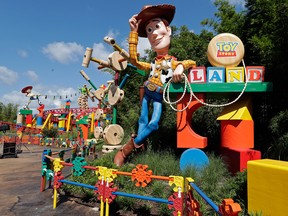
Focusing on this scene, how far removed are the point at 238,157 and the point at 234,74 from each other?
209cm

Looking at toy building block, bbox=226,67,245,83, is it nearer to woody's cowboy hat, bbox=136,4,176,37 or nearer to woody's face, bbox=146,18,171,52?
woody's face, bbox=146,18,171,52

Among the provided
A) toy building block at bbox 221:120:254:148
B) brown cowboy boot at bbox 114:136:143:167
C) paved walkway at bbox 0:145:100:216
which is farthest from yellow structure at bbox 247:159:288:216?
brown cowboy boot at bbox 114:136:143:167

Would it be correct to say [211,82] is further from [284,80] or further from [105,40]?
[105,40]

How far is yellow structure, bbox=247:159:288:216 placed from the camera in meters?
2.57

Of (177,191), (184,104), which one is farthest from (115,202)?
(184,104)

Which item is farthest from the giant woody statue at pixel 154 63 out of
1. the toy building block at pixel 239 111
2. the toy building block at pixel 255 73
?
the toy building block at pixel 239 111

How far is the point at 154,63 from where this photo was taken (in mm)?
7145

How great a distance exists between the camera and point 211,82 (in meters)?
6.49

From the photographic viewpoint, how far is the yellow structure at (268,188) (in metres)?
2.57

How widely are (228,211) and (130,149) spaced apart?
4917 mm

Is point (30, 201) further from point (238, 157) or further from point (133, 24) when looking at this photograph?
point (133, 24)

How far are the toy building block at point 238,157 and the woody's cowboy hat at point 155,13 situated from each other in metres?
3.95

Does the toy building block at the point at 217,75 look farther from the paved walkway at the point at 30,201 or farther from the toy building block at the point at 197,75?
the paved walkway at the point at 30,201

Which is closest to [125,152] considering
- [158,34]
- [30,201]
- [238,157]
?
[30,201]
